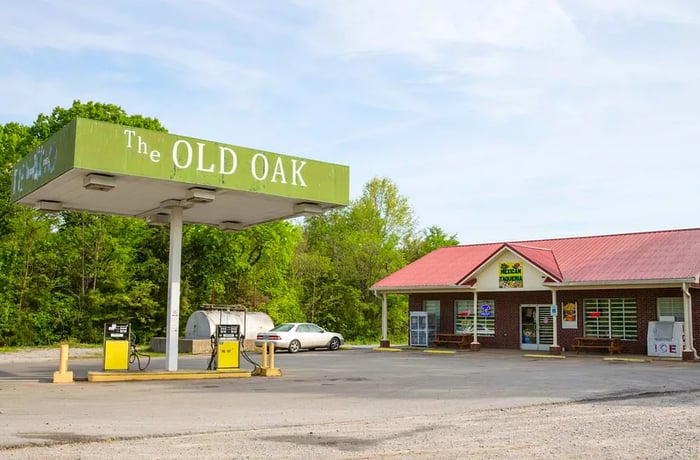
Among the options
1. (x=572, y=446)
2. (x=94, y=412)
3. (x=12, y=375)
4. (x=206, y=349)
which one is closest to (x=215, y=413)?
(x=94, y=412)

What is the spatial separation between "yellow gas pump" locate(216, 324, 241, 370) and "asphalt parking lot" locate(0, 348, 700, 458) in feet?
5.08

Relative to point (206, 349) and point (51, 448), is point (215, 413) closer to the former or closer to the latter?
point (51, 448)

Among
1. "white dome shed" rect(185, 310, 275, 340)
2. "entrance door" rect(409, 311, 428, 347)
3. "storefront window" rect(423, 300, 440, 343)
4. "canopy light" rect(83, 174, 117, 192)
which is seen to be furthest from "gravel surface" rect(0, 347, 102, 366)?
"storefront window" rect(423, 300, 440, 343)

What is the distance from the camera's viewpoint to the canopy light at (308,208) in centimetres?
1966

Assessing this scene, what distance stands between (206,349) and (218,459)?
25.7 m

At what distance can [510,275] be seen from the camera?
32.9 m

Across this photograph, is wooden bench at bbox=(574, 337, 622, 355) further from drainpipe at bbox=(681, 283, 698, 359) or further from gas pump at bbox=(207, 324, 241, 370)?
gas pump at bbox=(207, 324, 241, 370)

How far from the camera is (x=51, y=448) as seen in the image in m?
8.44

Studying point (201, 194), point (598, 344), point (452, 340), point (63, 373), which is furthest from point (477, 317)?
point (63, 373)

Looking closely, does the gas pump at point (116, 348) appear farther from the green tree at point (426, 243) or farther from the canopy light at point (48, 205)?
the green tree at point (426, 243)

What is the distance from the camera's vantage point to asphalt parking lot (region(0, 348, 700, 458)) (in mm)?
8688

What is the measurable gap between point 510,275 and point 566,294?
8.31ft

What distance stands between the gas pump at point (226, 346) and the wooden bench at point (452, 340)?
16704mm

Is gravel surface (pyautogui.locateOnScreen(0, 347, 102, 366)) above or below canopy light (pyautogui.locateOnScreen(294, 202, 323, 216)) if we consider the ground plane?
below
